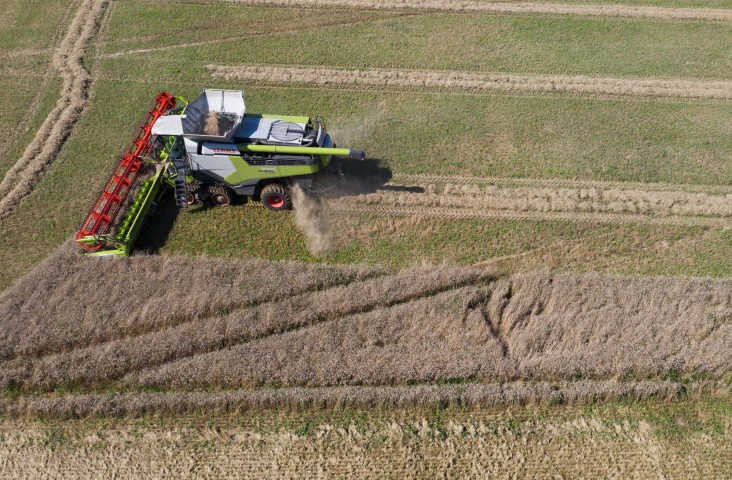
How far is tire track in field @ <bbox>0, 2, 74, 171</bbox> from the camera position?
1523 cm

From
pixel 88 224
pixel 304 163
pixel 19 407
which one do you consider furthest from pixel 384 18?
pixel 19 407

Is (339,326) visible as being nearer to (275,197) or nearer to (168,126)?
(275,197)

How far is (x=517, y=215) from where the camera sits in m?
13.2

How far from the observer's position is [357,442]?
9.06m

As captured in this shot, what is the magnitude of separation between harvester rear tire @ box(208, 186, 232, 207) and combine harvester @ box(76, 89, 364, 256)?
21 millimetres

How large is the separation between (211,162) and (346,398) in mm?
6915

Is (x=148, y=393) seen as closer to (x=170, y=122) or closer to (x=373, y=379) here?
(x=373, y=379)

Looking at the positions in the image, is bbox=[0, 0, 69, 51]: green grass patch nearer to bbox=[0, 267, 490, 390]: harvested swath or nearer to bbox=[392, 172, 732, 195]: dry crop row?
bbox=[0, 267, 490, 390]: harvested swath

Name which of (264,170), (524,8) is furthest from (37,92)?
(524,8)

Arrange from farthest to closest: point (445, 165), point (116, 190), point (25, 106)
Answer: point (25, 106) → point (445, 165) → point (116, 190)

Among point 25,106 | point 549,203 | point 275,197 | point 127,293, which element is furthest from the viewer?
point 25,106

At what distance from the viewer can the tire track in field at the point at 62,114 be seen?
→ 1361 cm

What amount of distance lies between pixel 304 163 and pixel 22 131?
418 inches

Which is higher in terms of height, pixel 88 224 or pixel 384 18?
pixel 384 18
